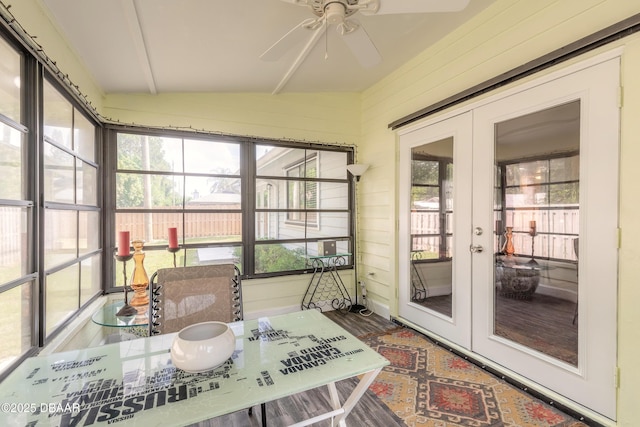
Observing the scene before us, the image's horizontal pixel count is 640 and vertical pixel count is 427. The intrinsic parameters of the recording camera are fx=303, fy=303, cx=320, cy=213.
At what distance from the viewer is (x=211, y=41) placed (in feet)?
7.48

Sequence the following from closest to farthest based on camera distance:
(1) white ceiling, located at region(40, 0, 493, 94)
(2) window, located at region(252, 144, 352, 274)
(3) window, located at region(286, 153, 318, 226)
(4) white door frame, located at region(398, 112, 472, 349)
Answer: (1) white ceiling, located at region(40, 0, 493, 94)
(4) white door frame, located at region(398, 112, 472, 349)
(2) window, located at region(252, 144, 352, 274)
(3) window, located at region(286, 153, 318, 226)

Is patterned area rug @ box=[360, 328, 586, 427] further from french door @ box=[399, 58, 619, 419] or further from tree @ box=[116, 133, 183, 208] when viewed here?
tree @ box=[116, 133, 183, 208]

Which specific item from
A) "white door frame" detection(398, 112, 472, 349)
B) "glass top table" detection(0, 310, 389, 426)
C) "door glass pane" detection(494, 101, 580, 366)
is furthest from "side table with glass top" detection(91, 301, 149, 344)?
"door glass pane" detection(494, 101, 580, 366)

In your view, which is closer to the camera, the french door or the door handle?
the french door

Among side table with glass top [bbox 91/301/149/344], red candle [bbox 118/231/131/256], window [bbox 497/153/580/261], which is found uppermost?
window [bbox 497/153/580/261]

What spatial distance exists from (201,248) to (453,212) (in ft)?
8.79

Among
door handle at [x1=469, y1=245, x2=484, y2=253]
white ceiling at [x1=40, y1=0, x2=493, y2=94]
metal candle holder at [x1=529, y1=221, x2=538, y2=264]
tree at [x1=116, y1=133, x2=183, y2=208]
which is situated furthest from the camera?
tree at [x1=116, y1=133, x2=183, y2=208]

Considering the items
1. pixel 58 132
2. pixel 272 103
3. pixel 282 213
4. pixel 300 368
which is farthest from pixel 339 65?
pixel 300 368

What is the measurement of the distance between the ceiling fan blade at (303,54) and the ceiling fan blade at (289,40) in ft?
0.31

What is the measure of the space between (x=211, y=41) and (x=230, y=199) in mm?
1725

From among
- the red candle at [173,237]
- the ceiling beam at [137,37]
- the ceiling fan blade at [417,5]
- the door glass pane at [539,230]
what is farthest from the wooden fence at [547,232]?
the ceiling beam at [137,37]

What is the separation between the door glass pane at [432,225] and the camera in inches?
115

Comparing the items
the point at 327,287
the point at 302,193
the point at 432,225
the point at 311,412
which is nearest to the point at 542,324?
the point at 432,225

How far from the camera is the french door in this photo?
Answer: 1.84m
